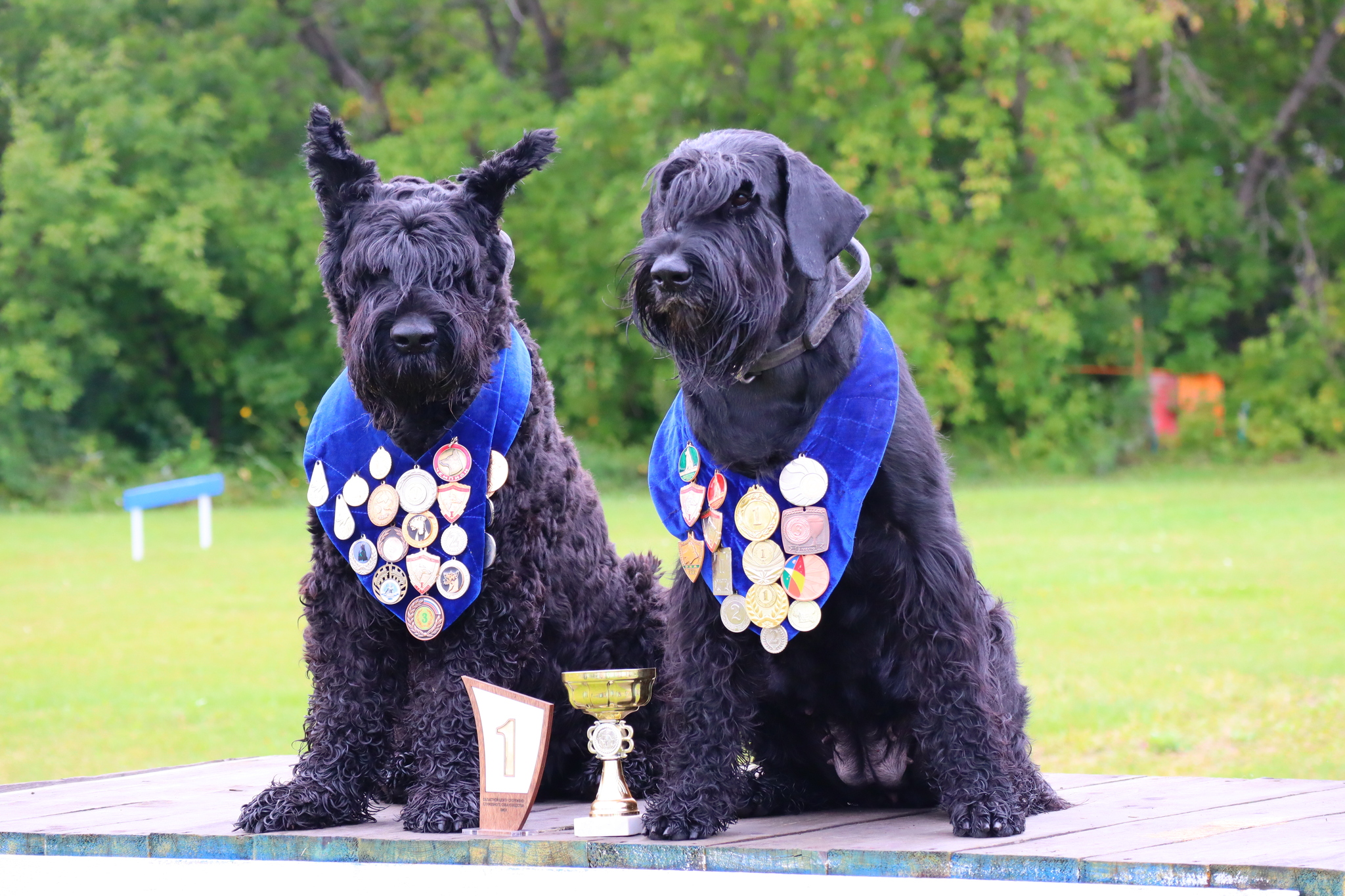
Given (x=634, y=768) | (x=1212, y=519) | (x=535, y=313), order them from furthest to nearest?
(x=535, y=313) < (x=1212, y=519) < (x=634, y=768)

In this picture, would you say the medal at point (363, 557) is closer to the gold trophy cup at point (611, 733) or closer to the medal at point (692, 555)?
the gold trophy cup at point (611, 733)

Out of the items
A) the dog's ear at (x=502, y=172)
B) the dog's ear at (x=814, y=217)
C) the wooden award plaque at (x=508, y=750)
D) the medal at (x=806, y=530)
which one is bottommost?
the wooden award plaque at (x=508, y=750)

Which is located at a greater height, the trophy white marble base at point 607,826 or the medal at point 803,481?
the medal at point 803,481

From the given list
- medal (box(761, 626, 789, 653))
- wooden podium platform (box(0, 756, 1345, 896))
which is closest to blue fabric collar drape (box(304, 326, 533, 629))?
wooden podium platform (box(0, 756, 1345, 896))

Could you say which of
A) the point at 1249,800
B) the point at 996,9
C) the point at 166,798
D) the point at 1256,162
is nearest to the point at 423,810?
the point at 166,798

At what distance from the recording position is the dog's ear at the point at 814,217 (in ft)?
11.1

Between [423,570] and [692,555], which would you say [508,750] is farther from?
[692,555]

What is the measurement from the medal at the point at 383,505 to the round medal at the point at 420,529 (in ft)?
0.15

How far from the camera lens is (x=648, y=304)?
132 inches

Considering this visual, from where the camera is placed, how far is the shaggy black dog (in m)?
3.69

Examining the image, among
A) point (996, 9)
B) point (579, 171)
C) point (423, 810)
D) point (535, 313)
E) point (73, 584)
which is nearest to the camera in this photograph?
point (423, 810)

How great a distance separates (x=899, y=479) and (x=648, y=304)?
73 centimetres

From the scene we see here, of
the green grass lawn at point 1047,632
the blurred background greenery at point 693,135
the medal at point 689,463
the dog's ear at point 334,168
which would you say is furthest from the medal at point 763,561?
the blurred background greenery at point 693,135

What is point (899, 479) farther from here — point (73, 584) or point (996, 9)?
point (996, 9)
